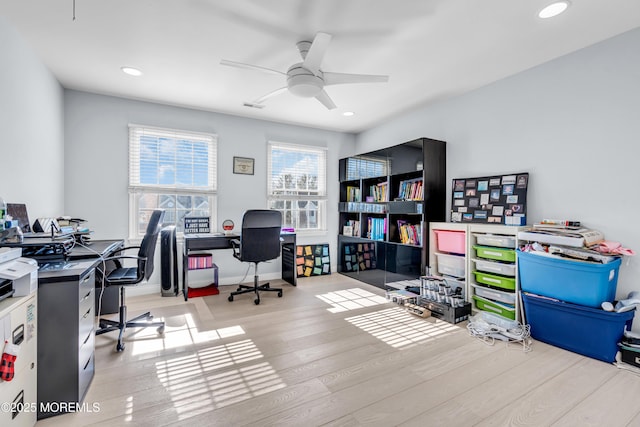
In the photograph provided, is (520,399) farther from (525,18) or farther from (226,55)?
(226,55)

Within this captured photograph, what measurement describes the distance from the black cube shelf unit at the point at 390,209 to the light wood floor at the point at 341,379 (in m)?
1.12

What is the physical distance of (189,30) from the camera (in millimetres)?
2230

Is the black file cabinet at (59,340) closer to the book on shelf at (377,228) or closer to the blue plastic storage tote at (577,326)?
the blue plastic storage tote at (577,326)

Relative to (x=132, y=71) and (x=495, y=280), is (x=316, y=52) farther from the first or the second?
(x=495, y=280)

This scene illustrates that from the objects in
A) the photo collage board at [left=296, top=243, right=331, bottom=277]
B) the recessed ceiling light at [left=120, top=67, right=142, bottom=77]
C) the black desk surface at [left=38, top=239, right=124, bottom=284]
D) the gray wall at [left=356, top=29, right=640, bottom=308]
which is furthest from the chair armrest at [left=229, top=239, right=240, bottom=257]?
the gray wall at [left=356, top=29, right=640, bottom=308]

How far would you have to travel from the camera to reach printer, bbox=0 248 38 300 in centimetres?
124

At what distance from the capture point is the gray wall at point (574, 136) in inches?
87.3

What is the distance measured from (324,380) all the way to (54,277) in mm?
1615

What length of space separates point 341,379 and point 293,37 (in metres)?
2.51

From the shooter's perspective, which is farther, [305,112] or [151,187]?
[305,112]

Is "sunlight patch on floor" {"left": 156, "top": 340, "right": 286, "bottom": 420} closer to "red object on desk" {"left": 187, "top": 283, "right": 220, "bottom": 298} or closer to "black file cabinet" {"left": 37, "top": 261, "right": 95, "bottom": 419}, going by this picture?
"black file cabinet" {"left": 37, "top": 261, "right": 95, "bottom": 419}

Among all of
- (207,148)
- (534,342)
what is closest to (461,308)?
(534,342)

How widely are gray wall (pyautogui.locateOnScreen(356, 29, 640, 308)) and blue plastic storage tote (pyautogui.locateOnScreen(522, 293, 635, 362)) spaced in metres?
0.32

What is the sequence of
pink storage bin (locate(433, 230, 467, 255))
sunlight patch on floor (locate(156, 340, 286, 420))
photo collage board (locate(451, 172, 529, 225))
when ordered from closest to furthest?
sunlight patch on floor (locate(156, 340, 286, 420)) → photo collage board (locate(451, 172, 529, 225)) → pink storage bin (locate(433, 230, 467, 255))
